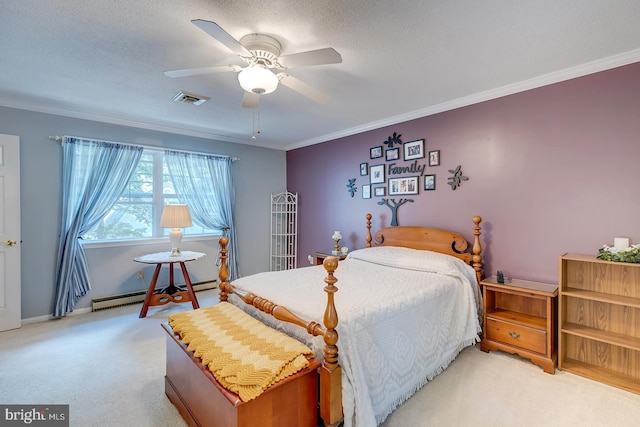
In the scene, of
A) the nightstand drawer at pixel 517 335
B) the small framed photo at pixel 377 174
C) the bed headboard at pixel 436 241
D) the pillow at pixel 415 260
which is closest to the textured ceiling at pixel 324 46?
the small framed photo at pixel 377 174

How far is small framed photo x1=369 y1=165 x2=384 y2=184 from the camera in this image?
3967mm

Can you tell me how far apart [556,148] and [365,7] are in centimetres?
212

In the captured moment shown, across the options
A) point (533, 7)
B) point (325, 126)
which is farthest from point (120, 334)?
point (533, 7)

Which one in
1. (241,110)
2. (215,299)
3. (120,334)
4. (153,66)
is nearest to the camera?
(153,66)

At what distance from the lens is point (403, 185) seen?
373cm

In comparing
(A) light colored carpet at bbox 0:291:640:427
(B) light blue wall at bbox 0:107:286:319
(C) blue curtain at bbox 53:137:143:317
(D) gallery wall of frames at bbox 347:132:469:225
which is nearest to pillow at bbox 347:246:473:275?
(D) gallery wall of frames at bbox 347:132:469:225

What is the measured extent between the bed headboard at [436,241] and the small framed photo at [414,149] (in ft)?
2.83

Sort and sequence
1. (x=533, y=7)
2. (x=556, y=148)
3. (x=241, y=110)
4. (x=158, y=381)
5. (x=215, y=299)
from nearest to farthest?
(x=533, y=7), (x=158, y=381), (x=556, y=148), (x=241, y=110), (x=215, y=299)

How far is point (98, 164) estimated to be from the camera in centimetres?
369

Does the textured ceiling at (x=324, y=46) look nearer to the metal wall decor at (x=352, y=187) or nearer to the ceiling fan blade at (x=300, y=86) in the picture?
the ceiling fan blade at (x=300, y=86)

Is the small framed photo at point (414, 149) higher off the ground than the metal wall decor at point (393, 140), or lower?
lower

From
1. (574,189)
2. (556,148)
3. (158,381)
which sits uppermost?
(556,148)

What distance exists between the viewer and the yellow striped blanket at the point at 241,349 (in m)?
1.39

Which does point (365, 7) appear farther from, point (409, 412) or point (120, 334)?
point (120, 334)
